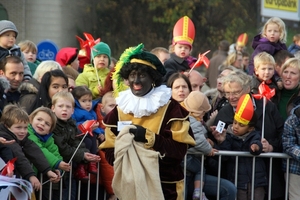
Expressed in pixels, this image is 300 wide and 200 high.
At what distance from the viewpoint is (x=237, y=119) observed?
8.92 m

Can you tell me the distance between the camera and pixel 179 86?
9.07 metres

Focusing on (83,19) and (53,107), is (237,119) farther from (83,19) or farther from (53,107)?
(83,19)

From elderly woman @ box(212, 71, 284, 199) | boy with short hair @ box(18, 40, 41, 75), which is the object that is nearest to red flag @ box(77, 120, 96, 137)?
elderly woman @ box(212, 71, 284, 199)

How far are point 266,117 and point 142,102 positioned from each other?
7.64 ft

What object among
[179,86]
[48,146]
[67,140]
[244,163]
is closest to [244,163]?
[244,163]

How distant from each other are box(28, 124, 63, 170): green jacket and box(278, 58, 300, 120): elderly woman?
2.89 metres

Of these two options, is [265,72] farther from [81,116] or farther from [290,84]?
[81,116]

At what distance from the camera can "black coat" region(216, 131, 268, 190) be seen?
892cm

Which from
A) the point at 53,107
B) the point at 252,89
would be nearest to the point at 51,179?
the point at 53,107

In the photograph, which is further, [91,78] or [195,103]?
[91,78]

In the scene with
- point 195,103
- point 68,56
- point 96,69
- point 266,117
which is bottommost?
point 266,117

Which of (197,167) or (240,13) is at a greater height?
(240,13)

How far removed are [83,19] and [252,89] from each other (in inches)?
437

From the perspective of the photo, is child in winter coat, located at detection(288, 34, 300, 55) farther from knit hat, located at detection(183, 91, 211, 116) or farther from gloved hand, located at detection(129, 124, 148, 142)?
gloved hand, located at detection(129, 124, 148, 142)
